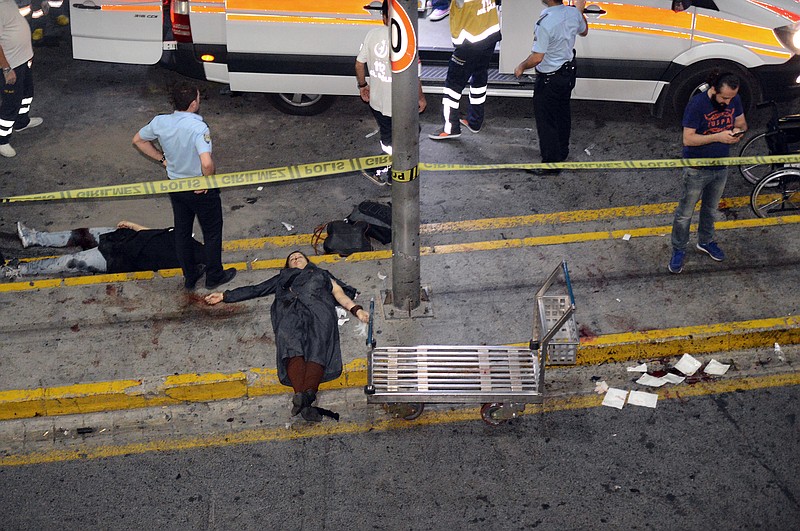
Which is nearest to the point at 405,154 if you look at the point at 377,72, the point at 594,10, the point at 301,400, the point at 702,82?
the point at 301,400

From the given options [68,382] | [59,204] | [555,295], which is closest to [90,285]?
[68,382]

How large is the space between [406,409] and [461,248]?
1.93 meters

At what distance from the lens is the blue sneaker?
24.7 feet

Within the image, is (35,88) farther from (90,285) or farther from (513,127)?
(513,127)

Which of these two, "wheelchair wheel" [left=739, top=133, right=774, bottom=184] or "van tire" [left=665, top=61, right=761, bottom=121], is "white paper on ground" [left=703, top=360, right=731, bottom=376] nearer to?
"wheelchair wheel" [left=739, top=133, right=774, bottom=184]

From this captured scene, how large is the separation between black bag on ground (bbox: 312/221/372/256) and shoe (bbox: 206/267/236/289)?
0.77 meters

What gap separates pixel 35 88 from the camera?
35.6 ft

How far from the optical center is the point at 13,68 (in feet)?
30.9

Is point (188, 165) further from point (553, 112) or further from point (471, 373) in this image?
point (553, 112)

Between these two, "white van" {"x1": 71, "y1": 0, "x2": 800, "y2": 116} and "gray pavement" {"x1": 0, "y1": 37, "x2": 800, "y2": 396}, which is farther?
"white van" {"x1": 71, "y1": 0, "x2": 800, "y2": 116}

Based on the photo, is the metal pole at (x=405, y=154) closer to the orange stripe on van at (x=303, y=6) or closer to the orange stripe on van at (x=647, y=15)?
the orange stripe on van at (x=303, y=6)

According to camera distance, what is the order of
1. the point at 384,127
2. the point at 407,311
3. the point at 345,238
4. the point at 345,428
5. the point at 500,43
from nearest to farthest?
the point at 345,428, the point at 407,311, the point at 345,238, the point at 384,127, the point at 500,43

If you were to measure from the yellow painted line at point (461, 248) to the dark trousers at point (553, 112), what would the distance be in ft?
4.17

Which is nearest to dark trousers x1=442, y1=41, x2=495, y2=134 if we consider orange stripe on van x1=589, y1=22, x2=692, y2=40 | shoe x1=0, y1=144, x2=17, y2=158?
orange stripe on van x1=589, y1=22, x2=692, y2=40
